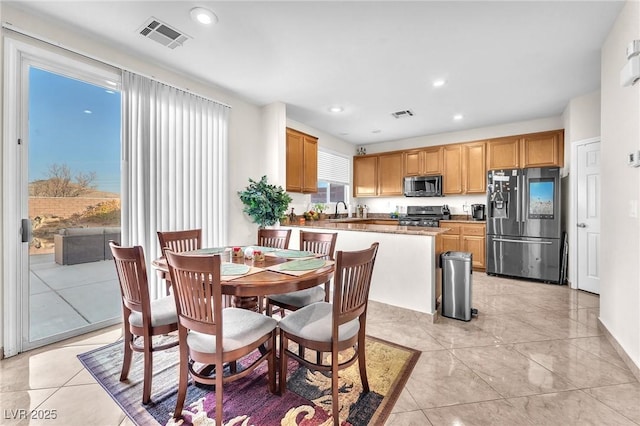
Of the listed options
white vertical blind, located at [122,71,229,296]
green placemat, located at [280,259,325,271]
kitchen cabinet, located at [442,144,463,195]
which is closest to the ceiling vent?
white vertical blind, located at [122,71,229,296]

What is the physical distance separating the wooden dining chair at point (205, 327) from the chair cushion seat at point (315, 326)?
0.18 metres

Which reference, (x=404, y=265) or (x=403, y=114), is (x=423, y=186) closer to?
(x=403, y=114)

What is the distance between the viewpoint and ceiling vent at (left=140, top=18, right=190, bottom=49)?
2362mm

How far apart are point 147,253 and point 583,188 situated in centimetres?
563

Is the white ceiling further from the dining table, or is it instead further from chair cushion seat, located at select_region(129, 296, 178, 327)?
chair cushion seat, located at select_region(129, 296, 178, 327)

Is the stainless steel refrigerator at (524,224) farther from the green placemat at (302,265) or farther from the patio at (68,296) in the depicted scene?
the patio at (68,296)

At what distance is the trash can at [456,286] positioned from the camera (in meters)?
2.92

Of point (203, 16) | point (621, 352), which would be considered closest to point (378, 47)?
point (203, 16)

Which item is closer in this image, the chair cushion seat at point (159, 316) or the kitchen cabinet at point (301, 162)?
the chair cushion seat at point (159, 316)

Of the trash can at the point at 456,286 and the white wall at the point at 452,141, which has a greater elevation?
the white wall at the point at 452,141

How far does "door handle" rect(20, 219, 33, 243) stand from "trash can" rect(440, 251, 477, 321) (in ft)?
12.7

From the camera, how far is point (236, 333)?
→ 1611 mm

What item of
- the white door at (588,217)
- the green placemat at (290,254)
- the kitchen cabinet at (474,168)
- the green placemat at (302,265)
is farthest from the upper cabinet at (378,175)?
the green placemat at (302,265)

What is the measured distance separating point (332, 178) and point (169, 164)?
3.54 meters
